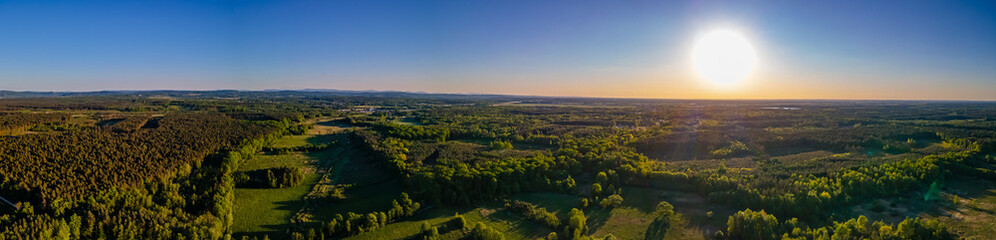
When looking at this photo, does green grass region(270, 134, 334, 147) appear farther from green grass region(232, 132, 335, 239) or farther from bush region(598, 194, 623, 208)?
bush region(598, 194, 623, 208)

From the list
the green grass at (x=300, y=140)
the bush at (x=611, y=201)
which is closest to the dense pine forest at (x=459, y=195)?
the bush at (x=611, y=201)

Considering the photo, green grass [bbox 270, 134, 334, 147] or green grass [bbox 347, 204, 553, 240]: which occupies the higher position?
green grass [bbox 270, 134, 334, 147]

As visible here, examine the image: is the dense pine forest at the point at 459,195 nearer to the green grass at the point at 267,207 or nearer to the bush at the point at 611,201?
the bush at the point at 611,201

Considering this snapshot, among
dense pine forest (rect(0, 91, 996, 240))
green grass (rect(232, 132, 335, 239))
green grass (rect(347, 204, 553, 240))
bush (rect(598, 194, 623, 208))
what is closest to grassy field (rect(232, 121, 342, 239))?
green grass (rect(232, 132, 335, 239))

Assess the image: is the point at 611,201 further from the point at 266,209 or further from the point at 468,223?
the point at 266,209

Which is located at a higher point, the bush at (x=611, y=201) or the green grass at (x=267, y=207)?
the bush at (x=611, y=201)

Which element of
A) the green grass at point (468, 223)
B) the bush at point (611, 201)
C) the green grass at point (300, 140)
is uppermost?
the green grass at point (300, 140)

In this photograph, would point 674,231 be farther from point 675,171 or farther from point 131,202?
point 131,202

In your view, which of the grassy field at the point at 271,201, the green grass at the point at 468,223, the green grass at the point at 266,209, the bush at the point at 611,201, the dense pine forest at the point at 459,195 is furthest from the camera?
the bush at the point at 611,201

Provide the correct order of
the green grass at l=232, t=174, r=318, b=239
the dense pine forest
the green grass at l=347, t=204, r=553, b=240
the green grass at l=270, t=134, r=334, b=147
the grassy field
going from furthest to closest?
the green grass at l=270, t=134, r=334, b=147
the grassy field
the green grass at l=232, t=174, r=318, b=239
the green grass at l=347, t=204, r=553, b=240
the dense pine forest

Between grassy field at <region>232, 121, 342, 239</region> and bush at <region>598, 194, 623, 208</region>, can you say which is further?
bush at <region>598, 194, 623, 208</region>

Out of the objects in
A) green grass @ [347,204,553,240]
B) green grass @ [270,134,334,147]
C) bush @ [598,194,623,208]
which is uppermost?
green grass @ [270,134,334,147]

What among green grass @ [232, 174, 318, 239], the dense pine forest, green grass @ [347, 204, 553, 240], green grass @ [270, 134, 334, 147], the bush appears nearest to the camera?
the dense pine forest

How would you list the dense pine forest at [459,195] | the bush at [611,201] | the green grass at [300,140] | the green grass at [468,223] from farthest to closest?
the green grass at [300,140]
the bush at [611,201]
the green grass at [468,223]
the dense pine forest at [459,195]
